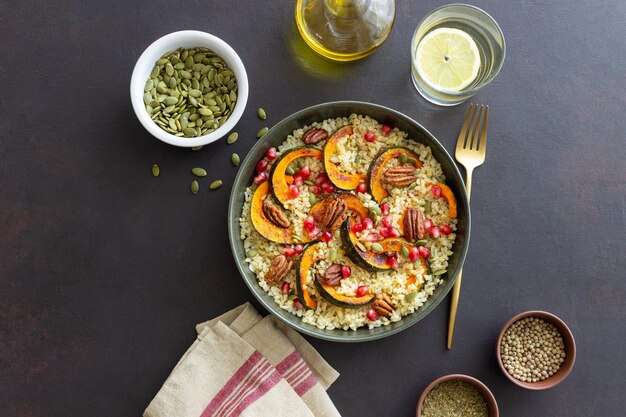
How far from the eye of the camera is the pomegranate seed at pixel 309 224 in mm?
2484

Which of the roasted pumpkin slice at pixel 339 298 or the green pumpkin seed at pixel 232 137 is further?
the green pumpkin seed at pixel 232 137

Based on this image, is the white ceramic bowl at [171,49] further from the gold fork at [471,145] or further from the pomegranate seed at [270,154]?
the gold fork at [471,145]

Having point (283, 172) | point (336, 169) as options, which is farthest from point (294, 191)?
point (336, 169)

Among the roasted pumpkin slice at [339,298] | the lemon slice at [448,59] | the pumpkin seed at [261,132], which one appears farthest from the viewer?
the pumpkin seed at [261,132]

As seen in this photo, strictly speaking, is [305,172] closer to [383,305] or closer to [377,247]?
[377,247]

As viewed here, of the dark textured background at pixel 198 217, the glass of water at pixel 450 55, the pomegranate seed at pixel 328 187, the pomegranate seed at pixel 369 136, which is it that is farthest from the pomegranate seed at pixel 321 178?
the glass of water at pixel 450 55

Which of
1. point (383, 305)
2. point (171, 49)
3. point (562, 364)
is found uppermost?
point (171, 49)

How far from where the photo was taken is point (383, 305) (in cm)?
246

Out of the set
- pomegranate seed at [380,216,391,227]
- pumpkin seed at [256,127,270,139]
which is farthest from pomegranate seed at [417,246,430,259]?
pumpkin seed at [256,127,270,139]

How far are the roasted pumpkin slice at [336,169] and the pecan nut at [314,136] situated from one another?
44mm

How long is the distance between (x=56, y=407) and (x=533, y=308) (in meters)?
2.15

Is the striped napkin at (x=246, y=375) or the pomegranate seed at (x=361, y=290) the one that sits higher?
the pomegranate seed at (x=361, y=290)

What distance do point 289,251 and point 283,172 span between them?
13.1 inches

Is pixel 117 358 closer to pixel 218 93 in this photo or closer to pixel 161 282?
pixel 161 282
